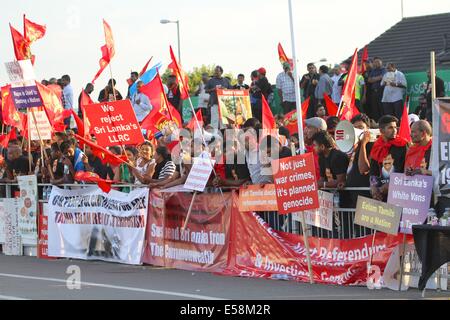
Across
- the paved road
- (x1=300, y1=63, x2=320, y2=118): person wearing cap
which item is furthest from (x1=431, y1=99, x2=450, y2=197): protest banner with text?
(x1=300, y1=63, x2=320, y2=118): person wearing cap

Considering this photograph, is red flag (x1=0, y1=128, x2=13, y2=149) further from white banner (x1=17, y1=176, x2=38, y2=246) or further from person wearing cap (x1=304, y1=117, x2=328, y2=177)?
person wearing cap (x1=304, y1=117, x2=328, y2=177)

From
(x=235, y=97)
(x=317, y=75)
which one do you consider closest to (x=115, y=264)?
(x=235, y=97)

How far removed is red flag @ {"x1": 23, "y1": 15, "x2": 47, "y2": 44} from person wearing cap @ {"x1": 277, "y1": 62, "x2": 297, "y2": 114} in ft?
17.8

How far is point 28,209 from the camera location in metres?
20.8

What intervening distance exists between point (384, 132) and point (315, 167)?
54.2 inches

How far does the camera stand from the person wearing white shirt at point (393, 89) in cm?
2223

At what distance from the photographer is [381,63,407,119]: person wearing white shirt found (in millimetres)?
22234

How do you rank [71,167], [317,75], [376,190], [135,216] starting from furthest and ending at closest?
[317,75] < [71,167] < [135,216] < [376,190]

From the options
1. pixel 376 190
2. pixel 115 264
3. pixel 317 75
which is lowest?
pixel 115 264

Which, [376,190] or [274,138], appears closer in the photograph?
[376,190]

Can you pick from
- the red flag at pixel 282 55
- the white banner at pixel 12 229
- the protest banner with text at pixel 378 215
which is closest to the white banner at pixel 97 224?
the white banner at pixel 12 229

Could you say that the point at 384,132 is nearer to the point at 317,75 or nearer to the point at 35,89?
the point at 35,89

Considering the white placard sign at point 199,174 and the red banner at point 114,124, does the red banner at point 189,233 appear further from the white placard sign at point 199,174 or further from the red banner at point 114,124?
the red banner at point 114,124
